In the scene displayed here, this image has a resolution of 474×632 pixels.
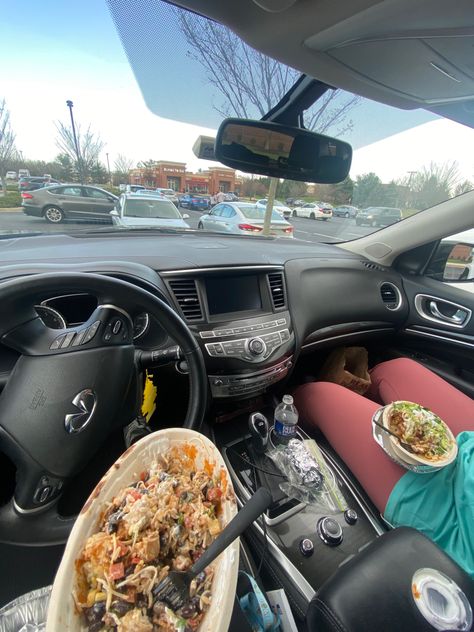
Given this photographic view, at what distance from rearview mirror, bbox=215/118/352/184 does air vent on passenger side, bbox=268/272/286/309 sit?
0.73 metres

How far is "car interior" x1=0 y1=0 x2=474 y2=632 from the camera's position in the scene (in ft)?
2.65

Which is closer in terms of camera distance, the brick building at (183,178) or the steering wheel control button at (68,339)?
the steering wheel control button at (68,339)

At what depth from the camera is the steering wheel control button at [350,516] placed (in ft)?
4.01

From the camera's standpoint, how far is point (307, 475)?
1358mm

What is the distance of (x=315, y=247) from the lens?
2541mm

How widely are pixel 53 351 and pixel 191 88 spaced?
166 cm

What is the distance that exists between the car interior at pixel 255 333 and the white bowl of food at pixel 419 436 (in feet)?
1.03

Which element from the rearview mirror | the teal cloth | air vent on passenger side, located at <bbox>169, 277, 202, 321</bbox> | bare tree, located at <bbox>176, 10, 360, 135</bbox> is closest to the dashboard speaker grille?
the rearview mirror

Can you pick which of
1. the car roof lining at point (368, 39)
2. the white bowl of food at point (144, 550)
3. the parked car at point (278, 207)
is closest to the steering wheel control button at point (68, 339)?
the white bowl of food at point (144, 550)

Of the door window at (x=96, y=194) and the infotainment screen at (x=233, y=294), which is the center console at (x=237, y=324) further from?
the door window at (x=96, y=194)

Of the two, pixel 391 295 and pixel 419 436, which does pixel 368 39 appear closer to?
pixel 419 436

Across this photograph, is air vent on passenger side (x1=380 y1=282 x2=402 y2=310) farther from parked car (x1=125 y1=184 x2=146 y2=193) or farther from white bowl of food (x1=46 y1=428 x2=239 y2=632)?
parked car (x1=125 y1=184 x2=146 y2=193)

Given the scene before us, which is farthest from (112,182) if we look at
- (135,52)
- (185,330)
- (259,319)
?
(185,330)

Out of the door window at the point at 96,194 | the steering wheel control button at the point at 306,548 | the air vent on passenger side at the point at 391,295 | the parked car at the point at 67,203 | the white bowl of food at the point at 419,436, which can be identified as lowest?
the steering wheel control button at the point at 306,548
